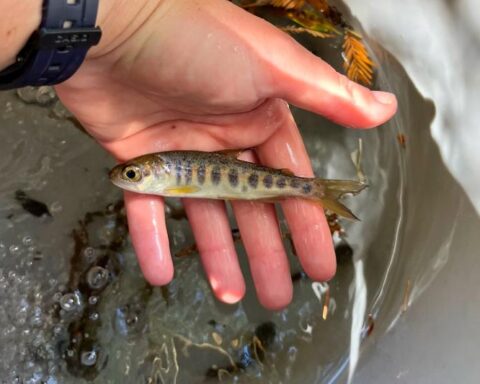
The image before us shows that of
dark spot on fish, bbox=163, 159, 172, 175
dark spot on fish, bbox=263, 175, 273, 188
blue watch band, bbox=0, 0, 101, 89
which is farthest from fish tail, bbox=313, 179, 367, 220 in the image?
blue watch band, bbox=0, 0, 101, 89

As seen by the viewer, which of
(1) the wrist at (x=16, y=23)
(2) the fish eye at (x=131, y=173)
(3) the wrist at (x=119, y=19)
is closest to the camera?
(1) the wrist at (x=16, y=23)

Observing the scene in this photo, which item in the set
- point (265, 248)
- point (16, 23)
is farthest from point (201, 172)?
point (16, 23)

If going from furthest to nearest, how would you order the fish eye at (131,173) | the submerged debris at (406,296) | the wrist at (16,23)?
the submerged debris at (406,296) < the fish eye at (131,173) < the wrist at (16,23)

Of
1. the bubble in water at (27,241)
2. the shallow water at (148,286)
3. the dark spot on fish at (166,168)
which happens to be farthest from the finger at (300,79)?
the bubble in water at (27,241)

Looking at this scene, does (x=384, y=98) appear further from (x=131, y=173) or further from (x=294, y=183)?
(x=131, y=173)

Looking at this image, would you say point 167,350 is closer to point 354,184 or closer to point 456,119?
point 354,184

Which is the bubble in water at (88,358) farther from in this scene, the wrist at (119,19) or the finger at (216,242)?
the wrist at (119,19)

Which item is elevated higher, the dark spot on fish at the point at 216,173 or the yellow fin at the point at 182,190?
the dark spot on fish at the point at 216,173

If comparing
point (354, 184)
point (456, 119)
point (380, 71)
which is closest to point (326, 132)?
point (380, 71)
